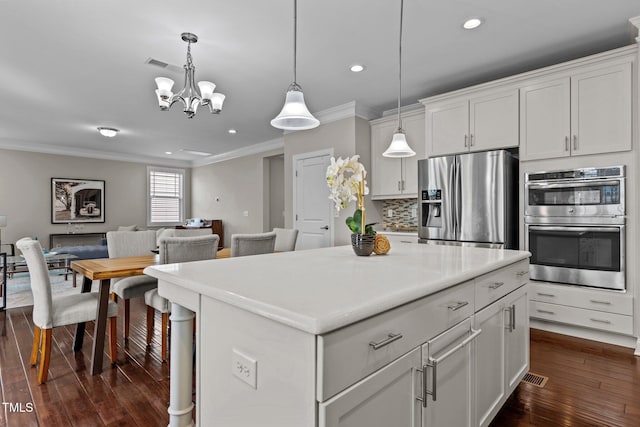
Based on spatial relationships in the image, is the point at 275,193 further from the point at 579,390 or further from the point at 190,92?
the point at 579,390

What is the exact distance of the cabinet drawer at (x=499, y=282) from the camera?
4.79 ft

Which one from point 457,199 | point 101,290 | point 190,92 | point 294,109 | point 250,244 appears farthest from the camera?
point 457,199

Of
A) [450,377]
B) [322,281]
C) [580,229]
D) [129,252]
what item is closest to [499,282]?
[450,377]

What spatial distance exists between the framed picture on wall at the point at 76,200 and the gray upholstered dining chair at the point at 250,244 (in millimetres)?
6380

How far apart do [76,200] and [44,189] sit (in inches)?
23.4

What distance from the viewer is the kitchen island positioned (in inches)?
31.1

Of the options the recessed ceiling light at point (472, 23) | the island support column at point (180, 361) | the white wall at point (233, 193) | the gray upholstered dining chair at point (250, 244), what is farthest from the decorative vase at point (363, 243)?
the white wall at point (233, 193)

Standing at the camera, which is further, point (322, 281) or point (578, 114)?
point (578, 114)

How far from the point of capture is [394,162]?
4.54m

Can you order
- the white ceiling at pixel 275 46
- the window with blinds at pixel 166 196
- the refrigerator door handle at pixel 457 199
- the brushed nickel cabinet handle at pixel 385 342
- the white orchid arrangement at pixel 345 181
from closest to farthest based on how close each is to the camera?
the brushed nickel cabinet handle at pixel 385 342 < the white orchid arrangement at pixel 345 181 < the white ceiling at pixel 275 46 < the refrigerator door handle at pixel 457 199 < the window with blinds at pixel 166 196

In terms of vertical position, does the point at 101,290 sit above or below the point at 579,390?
above

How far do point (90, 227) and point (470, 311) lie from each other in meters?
8.58

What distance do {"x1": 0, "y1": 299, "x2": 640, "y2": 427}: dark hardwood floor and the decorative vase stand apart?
1.14 metres

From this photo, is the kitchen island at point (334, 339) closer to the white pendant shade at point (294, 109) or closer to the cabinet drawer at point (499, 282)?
the cabinet drawer at point (499, 282)
